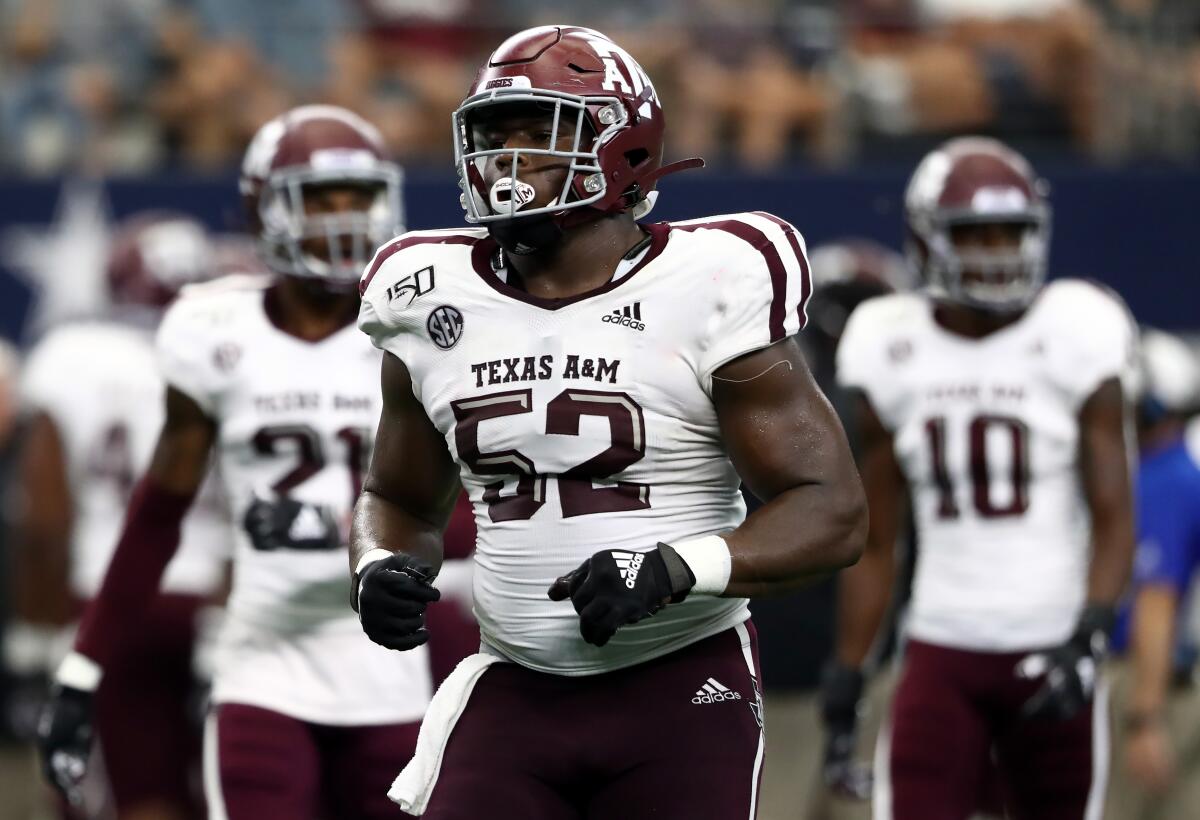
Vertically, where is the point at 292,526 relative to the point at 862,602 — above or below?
above

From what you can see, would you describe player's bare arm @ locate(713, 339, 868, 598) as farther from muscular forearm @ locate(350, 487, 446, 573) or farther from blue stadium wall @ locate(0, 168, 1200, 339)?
blue stadium wall @ locate(0, 168, 1200, 339)

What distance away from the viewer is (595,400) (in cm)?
289

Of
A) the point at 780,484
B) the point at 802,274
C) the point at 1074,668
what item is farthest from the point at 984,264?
the point at 780,484

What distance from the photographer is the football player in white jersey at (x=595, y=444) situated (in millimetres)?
2852

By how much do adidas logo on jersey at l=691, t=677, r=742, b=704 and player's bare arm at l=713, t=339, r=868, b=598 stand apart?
0.58 feet

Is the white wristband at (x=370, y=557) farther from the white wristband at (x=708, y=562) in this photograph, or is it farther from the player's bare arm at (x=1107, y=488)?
the player's bare arm at (x=1107, y=488)

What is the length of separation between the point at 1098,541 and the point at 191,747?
2.32 meters

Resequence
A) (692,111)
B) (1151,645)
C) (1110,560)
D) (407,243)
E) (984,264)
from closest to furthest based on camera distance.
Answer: (407,243), (1110,560), (984,264), (1151,645), (692,111)

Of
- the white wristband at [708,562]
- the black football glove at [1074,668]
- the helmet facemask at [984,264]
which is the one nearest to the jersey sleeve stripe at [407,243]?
the white wristband at [708,562]

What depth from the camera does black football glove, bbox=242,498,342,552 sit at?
157 inches

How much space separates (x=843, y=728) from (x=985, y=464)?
74cm

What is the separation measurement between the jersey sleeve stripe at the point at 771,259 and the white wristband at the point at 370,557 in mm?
649

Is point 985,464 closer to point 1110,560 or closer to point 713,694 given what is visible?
point 1110,560

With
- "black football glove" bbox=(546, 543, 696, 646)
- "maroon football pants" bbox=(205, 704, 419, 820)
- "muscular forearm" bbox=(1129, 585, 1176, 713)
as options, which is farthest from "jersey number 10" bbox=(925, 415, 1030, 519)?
"black football glove" bbox=(546, 543, 696, 646)
